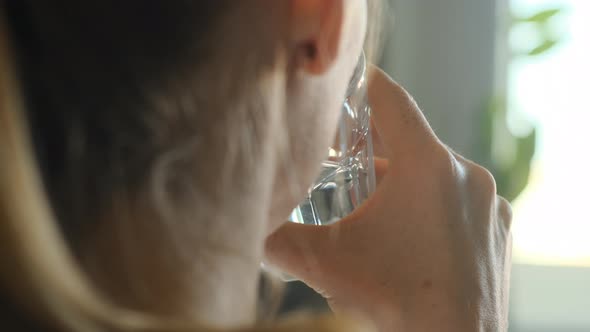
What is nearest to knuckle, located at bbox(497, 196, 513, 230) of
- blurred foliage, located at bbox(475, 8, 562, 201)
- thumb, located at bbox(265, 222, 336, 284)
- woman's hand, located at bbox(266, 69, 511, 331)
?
woman's hand, located at bbox(266, 69, 511, 331)

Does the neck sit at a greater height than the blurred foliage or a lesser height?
greater

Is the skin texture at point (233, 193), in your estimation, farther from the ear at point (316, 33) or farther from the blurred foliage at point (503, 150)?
the blurred foliage at point (503, 150)

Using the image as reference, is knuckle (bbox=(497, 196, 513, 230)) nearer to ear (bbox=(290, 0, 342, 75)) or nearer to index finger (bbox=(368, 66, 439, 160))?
index finger (bbox=(368, 66, 439, 160))

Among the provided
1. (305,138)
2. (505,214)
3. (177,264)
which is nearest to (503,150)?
(505,214)

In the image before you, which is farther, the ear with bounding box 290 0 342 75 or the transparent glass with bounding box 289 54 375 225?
the transparent glass with bounding box 289 54 375 225

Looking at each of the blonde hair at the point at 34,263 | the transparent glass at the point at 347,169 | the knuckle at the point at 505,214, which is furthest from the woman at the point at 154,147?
the knuckle at the point at 505,214

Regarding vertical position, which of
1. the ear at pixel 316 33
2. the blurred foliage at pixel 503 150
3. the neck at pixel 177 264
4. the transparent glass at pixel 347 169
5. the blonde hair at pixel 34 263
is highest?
the ear at pixel 316 33

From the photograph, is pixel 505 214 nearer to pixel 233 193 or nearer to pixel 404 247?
pixel 404 247

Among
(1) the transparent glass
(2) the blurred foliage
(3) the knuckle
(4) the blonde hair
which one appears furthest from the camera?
(2) the blurred foliage

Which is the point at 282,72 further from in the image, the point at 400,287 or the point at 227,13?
the point at 400,287
